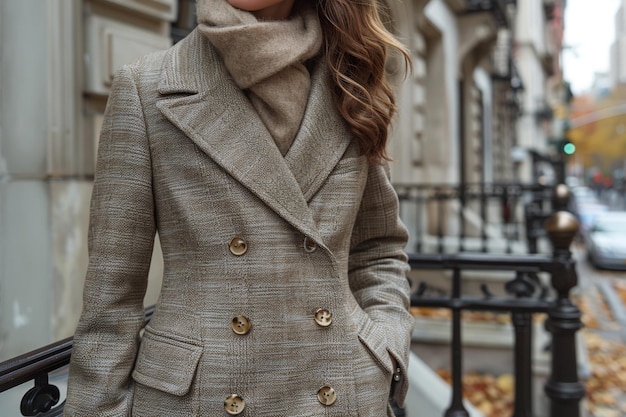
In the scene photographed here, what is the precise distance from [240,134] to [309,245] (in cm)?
32

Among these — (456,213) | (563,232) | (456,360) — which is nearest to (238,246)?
(456,360)

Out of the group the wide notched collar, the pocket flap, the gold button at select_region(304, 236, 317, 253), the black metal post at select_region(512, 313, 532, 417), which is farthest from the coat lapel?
the black metal post at select_region(512, 313, 532, 417)

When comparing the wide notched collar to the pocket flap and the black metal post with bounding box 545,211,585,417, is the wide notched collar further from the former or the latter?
the black metal post with bounding box 545,211,585,417

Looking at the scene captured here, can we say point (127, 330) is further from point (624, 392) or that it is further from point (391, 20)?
point (624, 392)

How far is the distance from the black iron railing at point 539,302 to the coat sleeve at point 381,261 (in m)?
1.28

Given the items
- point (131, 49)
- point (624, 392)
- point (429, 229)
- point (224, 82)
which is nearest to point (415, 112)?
point (429, 229)

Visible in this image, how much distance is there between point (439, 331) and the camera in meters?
7.12

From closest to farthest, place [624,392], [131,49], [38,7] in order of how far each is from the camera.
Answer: [38,7] < [131,49] < [624,392]

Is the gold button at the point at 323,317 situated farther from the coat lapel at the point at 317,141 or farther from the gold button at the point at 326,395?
the coat lapel at the point at 317,141

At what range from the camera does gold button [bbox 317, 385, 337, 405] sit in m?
1.43

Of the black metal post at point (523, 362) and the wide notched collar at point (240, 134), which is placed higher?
the wide notched collar at point (240, 134)

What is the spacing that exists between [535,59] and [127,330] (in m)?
32.7

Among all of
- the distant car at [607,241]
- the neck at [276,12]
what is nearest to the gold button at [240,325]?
the neck at [276,12]

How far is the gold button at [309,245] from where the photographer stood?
142 cm
